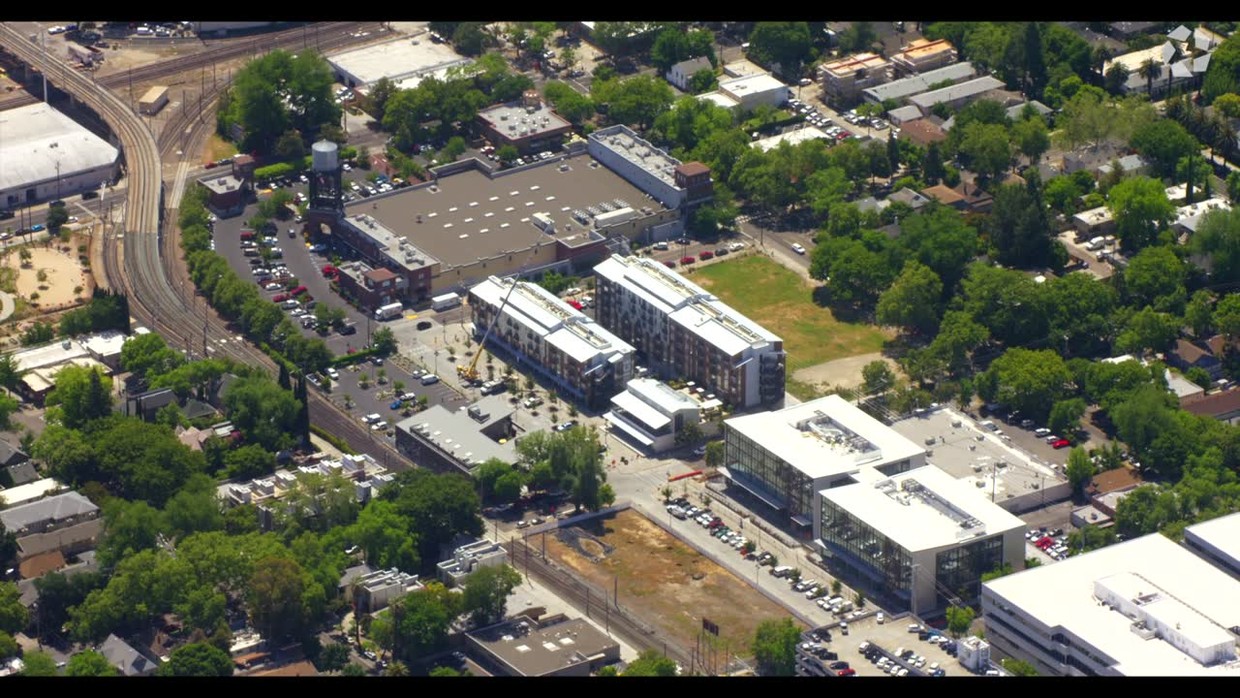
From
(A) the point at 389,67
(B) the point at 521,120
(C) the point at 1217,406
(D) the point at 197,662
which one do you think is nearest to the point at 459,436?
(D) the point at 197,662

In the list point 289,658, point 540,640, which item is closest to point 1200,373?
point 540,640

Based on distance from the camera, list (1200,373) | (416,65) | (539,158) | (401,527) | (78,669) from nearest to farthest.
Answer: (78,669) < (401,527) < (1200,373) < (539,158) < (416,65)

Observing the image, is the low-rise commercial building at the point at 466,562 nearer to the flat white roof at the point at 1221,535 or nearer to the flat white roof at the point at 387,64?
the flat white roof at the point at 1221,535

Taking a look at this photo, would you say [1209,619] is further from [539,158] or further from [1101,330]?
[539,158]

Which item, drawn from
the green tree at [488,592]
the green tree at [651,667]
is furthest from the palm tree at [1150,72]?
the green tree at [651,667]

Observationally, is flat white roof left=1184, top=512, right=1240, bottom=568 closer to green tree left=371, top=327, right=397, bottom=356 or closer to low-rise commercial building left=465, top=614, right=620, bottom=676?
low-rise commercial building left=465, top=614, right=620, bottom=676

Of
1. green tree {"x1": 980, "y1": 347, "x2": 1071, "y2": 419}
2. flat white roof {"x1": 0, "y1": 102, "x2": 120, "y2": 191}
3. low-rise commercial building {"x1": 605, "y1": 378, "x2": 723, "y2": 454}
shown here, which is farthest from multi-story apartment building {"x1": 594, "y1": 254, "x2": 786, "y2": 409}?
flat white roof {"x1": 0, "y1": 102, "x2": 120, "y2": 191}

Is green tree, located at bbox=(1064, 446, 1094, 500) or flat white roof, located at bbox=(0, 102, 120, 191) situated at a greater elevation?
flat white roof, located at bbox=(0, 102, 120, 191)
